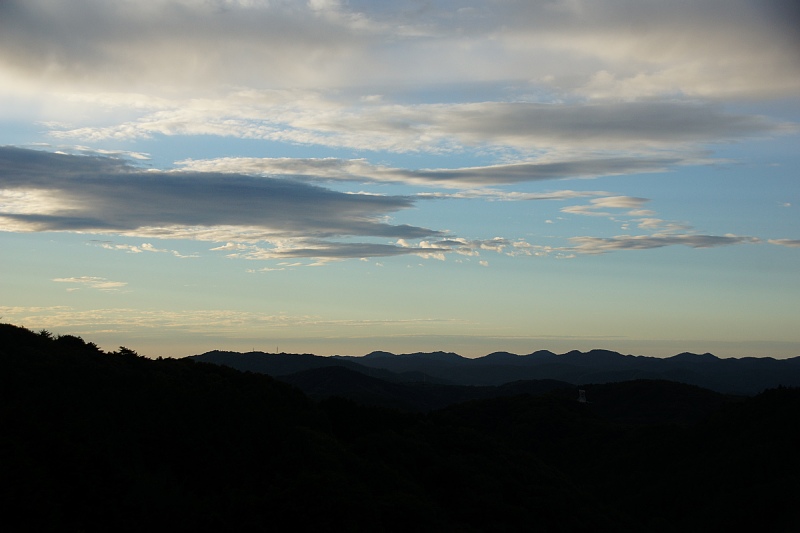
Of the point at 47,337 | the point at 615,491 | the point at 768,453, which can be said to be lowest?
the point at 615,491

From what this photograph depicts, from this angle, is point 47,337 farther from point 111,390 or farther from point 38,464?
point 38,464

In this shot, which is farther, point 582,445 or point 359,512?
point 582,445

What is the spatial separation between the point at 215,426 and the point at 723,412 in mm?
65900

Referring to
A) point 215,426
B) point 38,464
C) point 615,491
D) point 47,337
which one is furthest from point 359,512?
point 615,491

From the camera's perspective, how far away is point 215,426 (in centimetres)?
4038

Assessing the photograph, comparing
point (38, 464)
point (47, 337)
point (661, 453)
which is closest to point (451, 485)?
point (38, 464)

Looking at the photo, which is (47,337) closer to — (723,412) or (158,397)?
(158,397)

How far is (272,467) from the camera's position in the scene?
1458 inches

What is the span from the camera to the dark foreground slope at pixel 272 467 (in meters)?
30.2

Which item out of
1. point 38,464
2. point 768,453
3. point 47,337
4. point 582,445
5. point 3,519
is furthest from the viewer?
point 582,445

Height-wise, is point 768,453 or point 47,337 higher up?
point 47,337

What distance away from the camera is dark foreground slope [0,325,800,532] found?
99.0 ft

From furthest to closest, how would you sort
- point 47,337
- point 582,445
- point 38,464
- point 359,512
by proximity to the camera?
point 582,445 < point 47,337 < point 359,512 < point 38,464

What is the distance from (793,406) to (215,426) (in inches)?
2595
